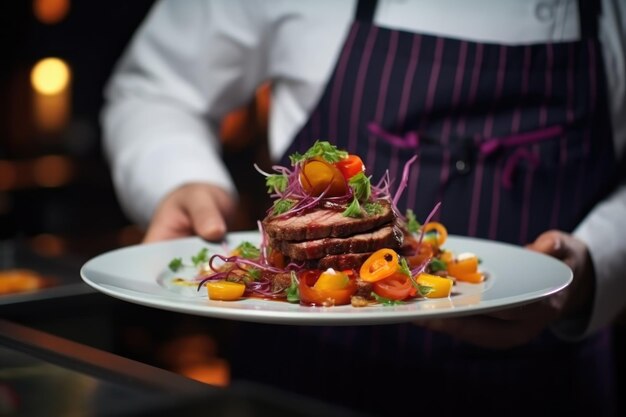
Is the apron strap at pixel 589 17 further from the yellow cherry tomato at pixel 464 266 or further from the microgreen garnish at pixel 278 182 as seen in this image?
the microgreen garnish at pixel 278 182

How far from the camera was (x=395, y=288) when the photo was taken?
4.10 feet

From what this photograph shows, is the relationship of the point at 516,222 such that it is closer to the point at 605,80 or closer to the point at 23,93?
the point at 605,80

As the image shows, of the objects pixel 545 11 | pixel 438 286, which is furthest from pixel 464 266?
pixel 545 11

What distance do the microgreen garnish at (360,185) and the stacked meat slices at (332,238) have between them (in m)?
0.05

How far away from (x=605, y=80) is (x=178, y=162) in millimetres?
1121

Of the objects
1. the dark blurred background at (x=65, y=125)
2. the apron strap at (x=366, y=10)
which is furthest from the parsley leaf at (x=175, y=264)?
the dark blurred background at (x=65, y=125)

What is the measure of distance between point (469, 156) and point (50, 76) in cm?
437

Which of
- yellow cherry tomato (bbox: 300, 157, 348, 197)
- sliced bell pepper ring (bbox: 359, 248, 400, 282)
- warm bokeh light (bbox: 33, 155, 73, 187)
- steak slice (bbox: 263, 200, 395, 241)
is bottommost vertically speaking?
warm bokeh light (bbox: 33, 155, 73, 187)

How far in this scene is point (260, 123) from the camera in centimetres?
589

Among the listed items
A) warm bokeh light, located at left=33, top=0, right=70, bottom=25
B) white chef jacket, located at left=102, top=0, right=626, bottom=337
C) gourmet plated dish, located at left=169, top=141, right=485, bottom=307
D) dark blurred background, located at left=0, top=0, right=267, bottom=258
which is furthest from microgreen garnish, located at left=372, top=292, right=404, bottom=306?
warm bokeh light, located at left=33, top=0, right=70, bottom=25

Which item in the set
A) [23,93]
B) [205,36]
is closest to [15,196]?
[23,93]

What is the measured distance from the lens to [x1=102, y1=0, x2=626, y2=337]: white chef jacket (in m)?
1.88

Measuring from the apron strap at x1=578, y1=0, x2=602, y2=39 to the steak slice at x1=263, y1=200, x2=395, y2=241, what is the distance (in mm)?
851

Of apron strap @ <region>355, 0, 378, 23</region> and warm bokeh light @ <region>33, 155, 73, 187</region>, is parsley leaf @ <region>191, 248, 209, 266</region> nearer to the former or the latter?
apron strap @ <region>355, 0, 378, 23</region>
